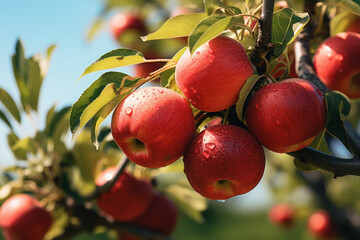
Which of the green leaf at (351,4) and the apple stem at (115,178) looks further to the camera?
the apple stem at (115,178)

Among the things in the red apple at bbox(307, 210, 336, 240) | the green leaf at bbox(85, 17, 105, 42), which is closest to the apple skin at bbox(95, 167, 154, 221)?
the green leaf at bbox(85, 17, 105, 42)

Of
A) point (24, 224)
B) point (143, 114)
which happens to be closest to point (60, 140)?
point (24, 224)

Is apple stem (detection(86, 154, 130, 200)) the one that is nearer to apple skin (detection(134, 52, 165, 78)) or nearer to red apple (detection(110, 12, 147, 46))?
apple skin (detection(134, 52, 165, 78))

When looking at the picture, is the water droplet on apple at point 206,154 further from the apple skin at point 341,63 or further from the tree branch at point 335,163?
the apple skin at point 341,63

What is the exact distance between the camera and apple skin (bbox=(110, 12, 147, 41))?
223 cm

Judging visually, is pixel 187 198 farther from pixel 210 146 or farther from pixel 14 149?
pixel 210 146

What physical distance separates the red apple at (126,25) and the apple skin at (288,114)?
1.67 metres

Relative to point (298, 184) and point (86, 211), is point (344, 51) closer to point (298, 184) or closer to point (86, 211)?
point (86, 211)

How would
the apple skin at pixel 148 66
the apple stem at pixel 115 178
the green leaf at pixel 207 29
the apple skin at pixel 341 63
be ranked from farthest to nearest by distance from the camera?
1. the apple skin at pixel 148 66
2. the apple stem at pixel 115 178
3. the apple skin at pixel 341 63
4. the green leaf at pixel 207 29

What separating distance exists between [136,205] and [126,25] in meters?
1.28

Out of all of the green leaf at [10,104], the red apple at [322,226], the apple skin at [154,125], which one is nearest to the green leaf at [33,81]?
the green leaf at [10,104]

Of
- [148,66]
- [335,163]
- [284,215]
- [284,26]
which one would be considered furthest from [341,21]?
[284,215]

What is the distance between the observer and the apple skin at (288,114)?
0.64 meters

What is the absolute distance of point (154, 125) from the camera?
66cm
